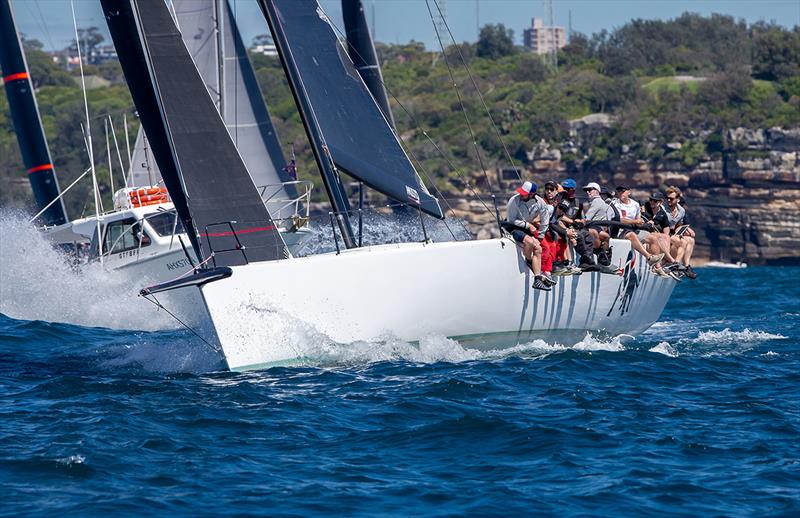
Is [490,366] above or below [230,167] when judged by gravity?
below

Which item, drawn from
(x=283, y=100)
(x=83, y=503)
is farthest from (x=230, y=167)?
(x=283, y=100)

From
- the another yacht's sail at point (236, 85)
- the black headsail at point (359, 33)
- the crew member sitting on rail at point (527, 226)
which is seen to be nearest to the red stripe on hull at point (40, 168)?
the another yacht's sail at point (236, 85)

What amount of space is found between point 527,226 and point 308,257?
8.40ft

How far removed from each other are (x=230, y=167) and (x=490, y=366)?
3333mm

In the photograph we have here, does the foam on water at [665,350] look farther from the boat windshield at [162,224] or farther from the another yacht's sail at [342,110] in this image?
the boat windshield at [162,224]

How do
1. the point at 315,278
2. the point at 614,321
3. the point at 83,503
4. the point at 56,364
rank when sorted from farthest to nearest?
1. the point at 614,321
2. the point at 56,364
3. the point at 315,278
4. the point at 83,503

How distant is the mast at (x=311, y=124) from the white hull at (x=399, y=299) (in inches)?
43.3

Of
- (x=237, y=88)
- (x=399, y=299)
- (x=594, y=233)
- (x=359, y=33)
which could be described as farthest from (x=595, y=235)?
(x=237, y=88)

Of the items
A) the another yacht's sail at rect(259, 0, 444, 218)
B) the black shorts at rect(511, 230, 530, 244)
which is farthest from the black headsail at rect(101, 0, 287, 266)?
the black shorts at rect(511, 230, 530, 244)

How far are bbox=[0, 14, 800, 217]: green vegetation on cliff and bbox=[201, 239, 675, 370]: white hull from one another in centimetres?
2695

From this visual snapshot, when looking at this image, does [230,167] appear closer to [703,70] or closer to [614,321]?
[614,321]

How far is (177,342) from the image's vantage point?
45.5ft

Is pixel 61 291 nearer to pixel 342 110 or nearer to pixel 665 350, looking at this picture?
pixel 342 110

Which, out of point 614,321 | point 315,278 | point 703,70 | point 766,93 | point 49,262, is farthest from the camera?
point 703,70
